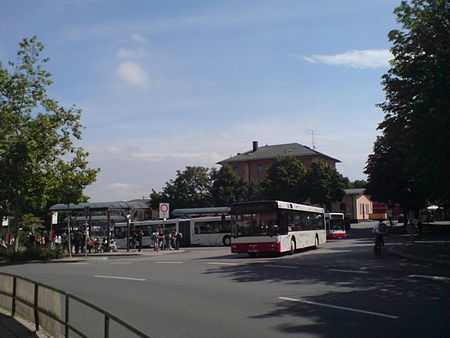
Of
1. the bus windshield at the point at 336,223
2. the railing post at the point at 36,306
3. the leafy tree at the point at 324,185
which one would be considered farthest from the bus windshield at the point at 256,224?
the leafy tree at the point at 324,185

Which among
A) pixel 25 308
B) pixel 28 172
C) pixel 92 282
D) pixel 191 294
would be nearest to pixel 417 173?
pixel 191 294

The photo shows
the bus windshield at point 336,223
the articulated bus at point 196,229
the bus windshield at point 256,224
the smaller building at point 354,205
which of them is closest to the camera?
the bus windshield at point 256,224

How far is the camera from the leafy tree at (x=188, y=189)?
7938 centimetres

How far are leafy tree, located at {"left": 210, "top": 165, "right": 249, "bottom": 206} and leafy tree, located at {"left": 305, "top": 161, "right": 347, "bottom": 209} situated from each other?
13.6 m

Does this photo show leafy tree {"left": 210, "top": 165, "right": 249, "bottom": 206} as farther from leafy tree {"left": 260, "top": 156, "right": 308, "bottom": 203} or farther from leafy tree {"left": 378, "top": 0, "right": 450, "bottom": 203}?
leafy tree {"left": 378, "top": 0, "right": 450, "bottom": 203}

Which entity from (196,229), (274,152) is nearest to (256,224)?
(196,229)

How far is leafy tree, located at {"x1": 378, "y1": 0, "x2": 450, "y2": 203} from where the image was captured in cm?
1616

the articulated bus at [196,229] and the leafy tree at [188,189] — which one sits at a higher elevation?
the leafy tree at [188,189]

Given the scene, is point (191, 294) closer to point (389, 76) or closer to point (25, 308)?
point (25, 308)

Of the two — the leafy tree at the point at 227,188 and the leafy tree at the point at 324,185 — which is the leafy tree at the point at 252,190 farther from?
the leafy tree at the point at 324,185

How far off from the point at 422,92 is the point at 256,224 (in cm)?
1048

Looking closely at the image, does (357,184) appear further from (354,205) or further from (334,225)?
(334,225)

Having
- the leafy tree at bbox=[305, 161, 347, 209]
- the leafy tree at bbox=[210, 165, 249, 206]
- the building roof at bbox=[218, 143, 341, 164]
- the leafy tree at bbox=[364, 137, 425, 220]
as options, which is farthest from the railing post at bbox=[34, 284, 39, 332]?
the building roof at bbox=[218, 143, 341, 164]

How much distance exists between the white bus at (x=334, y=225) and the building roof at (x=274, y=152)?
148 feet
